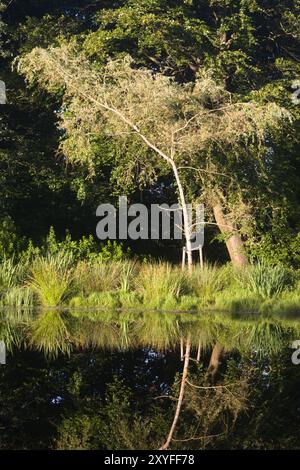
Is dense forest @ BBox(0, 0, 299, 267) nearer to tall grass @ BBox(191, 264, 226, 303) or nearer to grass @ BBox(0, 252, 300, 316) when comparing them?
grass @ BBox(0, 252, 300, 316)

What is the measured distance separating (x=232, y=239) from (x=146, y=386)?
15.9m

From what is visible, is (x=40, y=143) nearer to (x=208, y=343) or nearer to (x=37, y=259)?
(x=37, y=259)

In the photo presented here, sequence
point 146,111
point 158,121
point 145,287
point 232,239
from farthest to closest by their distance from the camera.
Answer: point 232,239
point 158,121
point 146,111
point 145,287

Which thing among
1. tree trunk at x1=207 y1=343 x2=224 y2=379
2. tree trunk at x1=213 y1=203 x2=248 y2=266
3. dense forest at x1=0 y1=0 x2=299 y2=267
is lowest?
tree trunk at x1=207 y1=343 x2=224 y2=379

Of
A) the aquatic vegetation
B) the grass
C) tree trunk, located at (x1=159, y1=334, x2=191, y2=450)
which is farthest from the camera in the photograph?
the grass

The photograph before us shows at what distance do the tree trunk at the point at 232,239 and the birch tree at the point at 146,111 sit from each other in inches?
123

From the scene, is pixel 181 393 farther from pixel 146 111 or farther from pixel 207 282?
pixel 146 111

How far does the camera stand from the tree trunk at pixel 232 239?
23.2 meters

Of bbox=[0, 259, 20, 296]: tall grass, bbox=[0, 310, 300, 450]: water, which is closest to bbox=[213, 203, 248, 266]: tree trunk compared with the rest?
bbox=[0, 259, 20, 296]: tall grass

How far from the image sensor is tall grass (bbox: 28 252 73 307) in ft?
57.0

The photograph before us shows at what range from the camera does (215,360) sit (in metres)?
10.3

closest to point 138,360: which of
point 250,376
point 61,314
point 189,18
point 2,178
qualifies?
point 250,376

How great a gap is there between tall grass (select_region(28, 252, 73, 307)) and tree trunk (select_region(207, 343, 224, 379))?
6329 mm

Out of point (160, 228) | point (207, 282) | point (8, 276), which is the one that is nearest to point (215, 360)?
point (207, 282)
